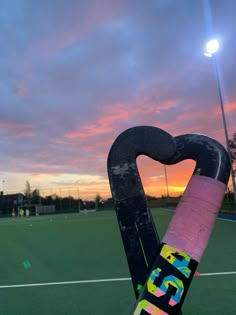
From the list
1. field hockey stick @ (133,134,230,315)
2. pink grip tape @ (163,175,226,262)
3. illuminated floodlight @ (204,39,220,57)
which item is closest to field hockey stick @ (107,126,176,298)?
field hockey stick @ (133,134,230,315)

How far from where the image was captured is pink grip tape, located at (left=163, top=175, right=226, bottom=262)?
2.54 meters

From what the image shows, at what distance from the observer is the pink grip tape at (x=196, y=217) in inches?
100

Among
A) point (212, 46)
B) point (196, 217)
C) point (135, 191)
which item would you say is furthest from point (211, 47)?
point (196, 217)

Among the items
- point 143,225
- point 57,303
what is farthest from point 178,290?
point 57,303

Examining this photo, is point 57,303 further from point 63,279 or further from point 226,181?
point 226,181

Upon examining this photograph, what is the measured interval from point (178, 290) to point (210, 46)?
21.2 m

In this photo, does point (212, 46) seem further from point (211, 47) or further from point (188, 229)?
point (188, 229)

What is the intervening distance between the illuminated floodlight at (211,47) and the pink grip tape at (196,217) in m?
20.5

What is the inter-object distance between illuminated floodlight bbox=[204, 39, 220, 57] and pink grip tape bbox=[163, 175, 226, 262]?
2047 cm

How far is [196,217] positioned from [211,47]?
2087 cm

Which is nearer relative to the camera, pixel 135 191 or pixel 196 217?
pixel 196 217

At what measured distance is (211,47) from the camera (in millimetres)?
21453

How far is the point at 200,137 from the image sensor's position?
9.77 ft

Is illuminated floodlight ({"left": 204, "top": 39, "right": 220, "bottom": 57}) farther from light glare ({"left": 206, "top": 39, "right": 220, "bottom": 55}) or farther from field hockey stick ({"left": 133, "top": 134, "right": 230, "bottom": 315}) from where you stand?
field hockey stick ({"left": 133, "top": 134, "right": 230, "bottom": 315})
